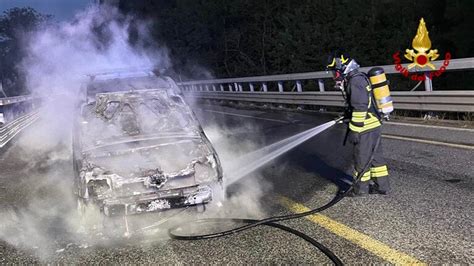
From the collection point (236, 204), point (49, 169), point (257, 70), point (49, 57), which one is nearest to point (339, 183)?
point (236, 204)

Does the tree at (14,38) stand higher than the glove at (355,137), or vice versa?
the tree at (14,38)

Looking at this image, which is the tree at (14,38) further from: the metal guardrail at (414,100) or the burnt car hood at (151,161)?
the burnt car hood at (151,161)

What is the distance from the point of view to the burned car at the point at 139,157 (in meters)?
4.85

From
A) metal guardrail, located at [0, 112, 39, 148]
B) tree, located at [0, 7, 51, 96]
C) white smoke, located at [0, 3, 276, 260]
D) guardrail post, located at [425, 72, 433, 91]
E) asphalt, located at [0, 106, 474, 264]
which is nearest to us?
asphalt, located at [0, 106, 474, 264]

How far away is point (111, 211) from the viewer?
15.5ft

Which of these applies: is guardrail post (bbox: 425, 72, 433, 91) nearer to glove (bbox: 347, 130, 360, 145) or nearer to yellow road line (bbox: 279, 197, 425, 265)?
glove (bbox: 347, 130, 360, 145)

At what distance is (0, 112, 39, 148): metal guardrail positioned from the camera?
1374 centimetres

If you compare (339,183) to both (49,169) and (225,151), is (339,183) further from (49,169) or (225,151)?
(49,169)

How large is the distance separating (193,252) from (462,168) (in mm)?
4105

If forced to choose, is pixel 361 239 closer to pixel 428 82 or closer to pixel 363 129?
pixel 363 129

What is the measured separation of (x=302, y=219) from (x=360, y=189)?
101 cm

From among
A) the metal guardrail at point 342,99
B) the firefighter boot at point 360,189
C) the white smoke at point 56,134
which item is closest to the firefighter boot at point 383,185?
the firefighter boot at point 360,189

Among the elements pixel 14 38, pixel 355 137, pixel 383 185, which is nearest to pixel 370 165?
pixel 383 185

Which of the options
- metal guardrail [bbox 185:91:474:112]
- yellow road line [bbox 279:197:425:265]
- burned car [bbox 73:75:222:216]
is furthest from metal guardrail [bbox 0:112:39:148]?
yellow road line [bbox 279:197:425:265]
